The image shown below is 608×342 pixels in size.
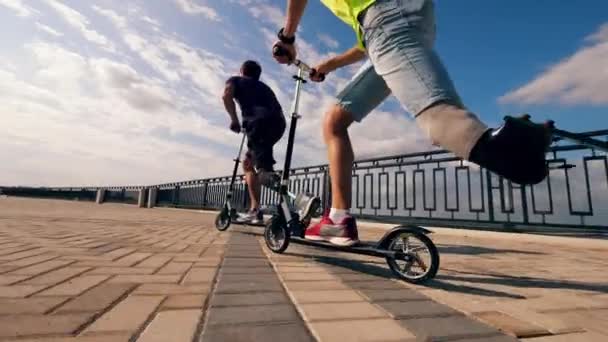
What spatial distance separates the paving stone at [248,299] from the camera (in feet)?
4.08

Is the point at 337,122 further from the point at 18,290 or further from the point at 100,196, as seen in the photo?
the point at 100,196

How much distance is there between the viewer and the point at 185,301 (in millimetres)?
1247

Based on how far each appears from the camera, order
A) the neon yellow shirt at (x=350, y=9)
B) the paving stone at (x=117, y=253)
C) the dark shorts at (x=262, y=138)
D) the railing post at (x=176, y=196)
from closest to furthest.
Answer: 1. the neon yellow shirt at (x=350, y=9)
2. the paving stone at (x=117, y=253)
3. the dark shorts at (x=262, y=138)
4. the railing post at (x=176, y=196)

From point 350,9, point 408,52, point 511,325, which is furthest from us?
point 350,9

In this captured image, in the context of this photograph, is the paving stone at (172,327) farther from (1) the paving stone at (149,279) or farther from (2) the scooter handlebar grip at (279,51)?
(2) the scooter handlebar grip at (279,51)

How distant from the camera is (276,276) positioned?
1.78 metres

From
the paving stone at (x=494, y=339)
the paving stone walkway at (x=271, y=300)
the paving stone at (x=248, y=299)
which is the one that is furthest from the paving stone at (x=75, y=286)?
the paving stone at (x=494, y=339)

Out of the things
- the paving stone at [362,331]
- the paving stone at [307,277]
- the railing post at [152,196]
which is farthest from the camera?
the railing post at [152,196]

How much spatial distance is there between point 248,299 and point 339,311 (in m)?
0.37

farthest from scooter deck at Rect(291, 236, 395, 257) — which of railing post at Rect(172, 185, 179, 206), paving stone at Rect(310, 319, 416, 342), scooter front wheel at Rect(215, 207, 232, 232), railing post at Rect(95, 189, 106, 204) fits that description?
railing post at Rect(95, 189, 106, 204)

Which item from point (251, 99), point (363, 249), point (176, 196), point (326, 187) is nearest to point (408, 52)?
point (363, 249)

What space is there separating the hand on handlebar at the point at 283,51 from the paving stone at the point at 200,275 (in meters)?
1.51

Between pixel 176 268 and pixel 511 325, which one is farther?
pixel 176 268

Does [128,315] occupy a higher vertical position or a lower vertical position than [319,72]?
lower
